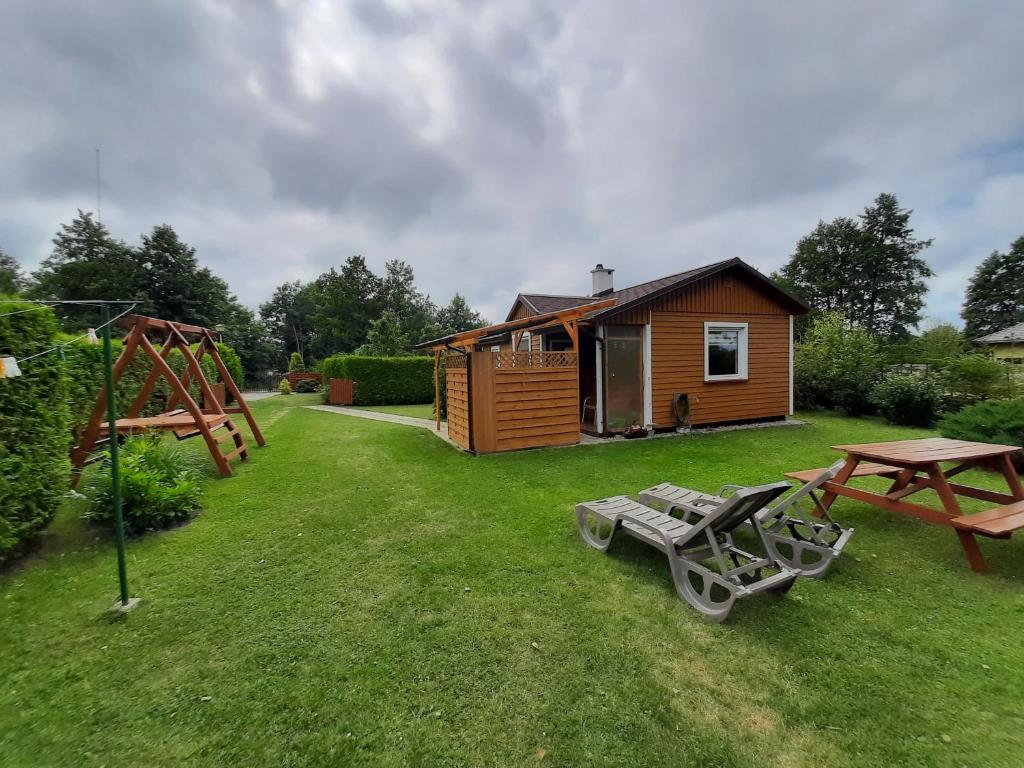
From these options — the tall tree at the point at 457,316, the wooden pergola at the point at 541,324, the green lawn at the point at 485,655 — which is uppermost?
the tall tree at the point at 457,316

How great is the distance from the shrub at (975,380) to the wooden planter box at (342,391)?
62.3 feet

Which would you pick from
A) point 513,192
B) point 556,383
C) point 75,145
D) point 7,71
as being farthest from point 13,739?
point 513,192

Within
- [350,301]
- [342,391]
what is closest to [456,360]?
[342,391]

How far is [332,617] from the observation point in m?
2.62

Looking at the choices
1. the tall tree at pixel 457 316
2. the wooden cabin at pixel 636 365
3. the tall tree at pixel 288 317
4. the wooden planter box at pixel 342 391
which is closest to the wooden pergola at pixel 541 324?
the wooden cabin at pixel 636 365

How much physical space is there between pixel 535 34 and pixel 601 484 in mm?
8160

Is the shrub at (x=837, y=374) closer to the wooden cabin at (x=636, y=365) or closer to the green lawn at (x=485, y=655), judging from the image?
the wooden cabin at (x=636, y=365)

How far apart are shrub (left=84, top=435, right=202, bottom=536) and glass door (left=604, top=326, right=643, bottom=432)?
7.20m

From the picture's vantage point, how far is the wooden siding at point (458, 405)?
308 inches

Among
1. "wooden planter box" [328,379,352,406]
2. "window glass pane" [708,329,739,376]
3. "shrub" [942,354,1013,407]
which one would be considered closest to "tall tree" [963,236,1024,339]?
"shrub" [942,354,1013,407]

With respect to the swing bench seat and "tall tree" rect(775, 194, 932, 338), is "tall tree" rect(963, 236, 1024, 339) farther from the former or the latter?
the swing bench seat

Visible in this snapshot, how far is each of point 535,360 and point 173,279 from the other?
1178 inches

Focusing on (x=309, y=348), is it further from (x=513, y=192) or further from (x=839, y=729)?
(x=839, y=729)

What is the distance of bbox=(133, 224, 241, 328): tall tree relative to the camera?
26547 millimetres
